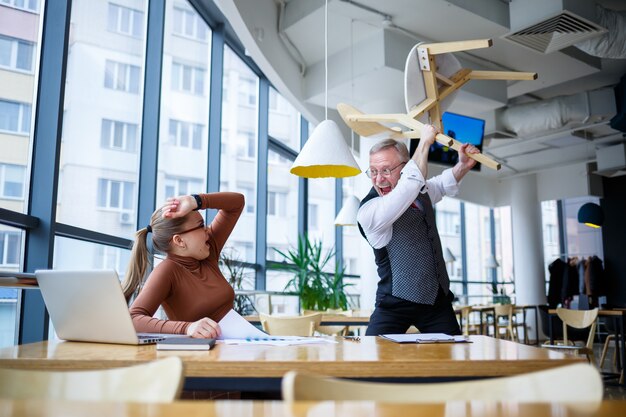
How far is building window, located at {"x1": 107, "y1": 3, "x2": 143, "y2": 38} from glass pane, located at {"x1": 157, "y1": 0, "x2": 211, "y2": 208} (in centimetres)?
53

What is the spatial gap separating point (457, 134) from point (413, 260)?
4.93 metres

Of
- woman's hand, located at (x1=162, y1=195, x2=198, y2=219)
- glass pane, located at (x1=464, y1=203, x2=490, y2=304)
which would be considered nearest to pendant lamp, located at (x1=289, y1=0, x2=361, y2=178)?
woman's hand, located at (x1=162, y1=195, x2=198, y2=219)

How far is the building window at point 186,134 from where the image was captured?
229 inches

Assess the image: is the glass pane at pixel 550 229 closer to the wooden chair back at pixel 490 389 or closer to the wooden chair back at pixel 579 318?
the wooden chair back at pixel 579 318

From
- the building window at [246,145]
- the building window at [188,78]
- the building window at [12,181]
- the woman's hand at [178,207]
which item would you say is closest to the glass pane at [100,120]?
the building window at [12,181]

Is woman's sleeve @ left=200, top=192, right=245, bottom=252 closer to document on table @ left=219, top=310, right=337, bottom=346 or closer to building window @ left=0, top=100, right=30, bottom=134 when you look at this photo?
document on table @ left=219, top=310, right=337, bottom=346

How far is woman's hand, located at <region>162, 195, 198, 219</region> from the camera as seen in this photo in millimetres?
2084

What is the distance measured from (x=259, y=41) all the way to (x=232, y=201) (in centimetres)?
329

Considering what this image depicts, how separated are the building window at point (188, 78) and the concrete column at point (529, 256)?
8.28m

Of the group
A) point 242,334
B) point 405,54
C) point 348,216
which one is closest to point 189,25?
point 405,54

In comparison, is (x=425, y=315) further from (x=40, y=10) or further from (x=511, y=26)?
(x=511, y=26)

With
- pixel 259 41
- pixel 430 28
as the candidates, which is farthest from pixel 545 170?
pixel 259 41

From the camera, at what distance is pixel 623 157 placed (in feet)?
31.6

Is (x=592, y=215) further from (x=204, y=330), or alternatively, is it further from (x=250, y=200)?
(x=204, y=330)
